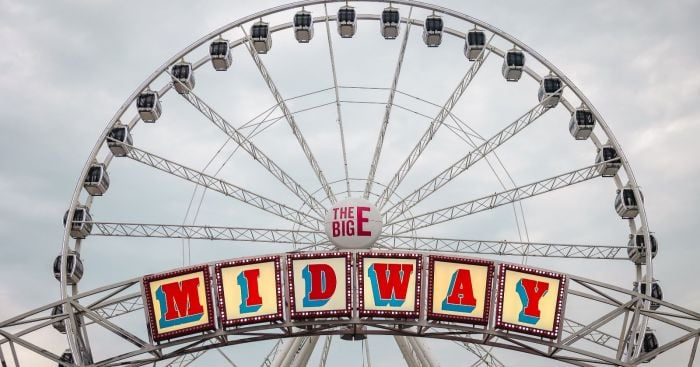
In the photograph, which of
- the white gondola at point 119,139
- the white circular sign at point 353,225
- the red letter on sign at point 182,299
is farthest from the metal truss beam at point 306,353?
the white gondola at point 119,139

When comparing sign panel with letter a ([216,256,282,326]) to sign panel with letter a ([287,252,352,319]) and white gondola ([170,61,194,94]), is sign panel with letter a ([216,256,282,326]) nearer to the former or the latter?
sign panel with letter a ([287,252,352,319])

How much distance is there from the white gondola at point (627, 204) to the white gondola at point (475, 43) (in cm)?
758

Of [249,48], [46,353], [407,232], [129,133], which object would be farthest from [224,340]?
[249,48]

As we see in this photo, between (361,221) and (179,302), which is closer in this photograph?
(179,302)

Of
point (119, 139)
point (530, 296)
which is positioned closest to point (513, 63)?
point (530, 296)

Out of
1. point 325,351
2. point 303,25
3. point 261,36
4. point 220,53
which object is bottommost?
point 325,351

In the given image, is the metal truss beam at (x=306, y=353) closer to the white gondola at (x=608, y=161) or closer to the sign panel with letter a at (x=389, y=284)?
the sign panel with letter a at (x=389, y=284)

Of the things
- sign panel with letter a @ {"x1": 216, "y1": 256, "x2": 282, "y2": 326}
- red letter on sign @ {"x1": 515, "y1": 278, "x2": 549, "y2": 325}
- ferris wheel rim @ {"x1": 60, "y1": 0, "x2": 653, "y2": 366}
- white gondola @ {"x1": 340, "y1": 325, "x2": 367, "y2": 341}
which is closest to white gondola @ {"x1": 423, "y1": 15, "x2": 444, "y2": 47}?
ferris wheel rim @ {"x1": 60, "y1": 0, "x2": 653, "y2": 366}

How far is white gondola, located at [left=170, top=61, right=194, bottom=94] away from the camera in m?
32.0

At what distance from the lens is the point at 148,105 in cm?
3145

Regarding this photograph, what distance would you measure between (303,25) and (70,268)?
12.9 metres

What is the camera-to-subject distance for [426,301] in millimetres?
23156

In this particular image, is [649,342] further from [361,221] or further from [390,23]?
[390,23]

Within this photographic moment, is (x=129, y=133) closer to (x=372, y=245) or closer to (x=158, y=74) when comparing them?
(x=158, y=74)
